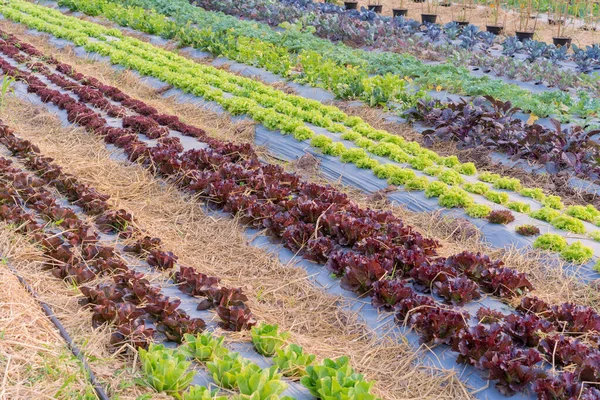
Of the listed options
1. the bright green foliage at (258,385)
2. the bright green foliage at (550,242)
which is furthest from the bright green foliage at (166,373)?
the bright green foliage at (550,242)

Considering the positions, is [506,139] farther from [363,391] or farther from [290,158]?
[363,391]

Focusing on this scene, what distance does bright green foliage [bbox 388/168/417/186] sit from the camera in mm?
7266

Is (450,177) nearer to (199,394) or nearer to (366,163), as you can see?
(366,163)

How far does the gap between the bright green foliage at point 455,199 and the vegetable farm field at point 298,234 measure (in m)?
0.01

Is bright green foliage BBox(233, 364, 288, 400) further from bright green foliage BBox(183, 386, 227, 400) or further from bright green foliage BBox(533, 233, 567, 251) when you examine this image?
bright green foliage BBox(533, 233, 567, 251)

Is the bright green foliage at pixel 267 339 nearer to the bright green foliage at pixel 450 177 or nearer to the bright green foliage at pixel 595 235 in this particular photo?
the bright green foliage at pixel 595 235

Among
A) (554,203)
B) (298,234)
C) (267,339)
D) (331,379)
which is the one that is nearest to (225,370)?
(267,339)

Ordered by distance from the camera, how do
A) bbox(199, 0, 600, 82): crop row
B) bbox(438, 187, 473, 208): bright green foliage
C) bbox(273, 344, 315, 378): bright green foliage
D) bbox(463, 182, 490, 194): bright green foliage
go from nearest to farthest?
bbox(273, 344, 315, 378): bright green foliage, bbox(438, 187, 473, 208): bright green foliage, bbox(463, 182, 490, 194): bright green foliage, bbox(199, 0, 600, 82): crop row

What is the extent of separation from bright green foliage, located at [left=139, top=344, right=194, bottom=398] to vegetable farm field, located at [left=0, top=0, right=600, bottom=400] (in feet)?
0.04

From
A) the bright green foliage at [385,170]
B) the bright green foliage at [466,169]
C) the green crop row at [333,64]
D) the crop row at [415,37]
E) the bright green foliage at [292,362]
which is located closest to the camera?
the bright green foliage at [292,362]

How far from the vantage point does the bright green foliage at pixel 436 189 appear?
686 cm

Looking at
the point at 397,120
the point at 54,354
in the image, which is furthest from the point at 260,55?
the point at 54,354

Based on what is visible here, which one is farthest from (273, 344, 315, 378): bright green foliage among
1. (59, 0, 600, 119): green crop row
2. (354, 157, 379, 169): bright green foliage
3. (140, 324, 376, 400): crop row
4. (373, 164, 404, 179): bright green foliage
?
(59, 0, 600, 119): green crop row

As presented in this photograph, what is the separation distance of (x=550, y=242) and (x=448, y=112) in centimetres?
359
